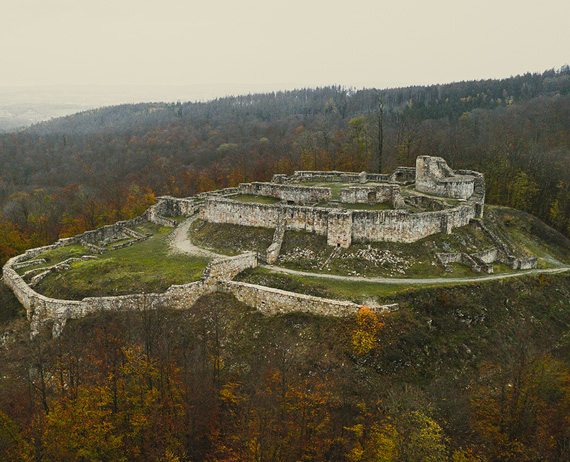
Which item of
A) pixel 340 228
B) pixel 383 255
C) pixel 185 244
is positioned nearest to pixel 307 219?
pixel 340 228

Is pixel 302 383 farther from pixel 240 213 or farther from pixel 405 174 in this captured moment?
pixel 405 174

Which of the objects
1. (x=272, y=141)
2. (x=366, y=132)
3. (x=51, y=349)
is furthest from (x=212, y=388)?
(x=272, y=141)

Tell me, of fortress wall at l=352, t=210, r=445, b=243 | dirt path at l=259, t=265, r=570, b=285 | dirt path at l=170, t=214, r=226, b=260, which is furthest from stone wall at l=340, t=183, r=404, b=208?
dirt path at l=170, t=214, r=226, b=260

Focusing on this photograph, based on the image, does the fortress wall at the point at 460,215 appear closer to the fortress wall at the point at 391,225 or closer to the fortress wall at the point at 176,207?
the fortress wall at the point at 391,225

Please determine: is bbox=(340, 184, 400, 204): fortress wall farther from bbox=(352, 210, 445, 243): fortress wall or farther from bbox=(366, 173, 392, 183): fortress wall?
bbox=(366, 173, 392, 183): fortress wall

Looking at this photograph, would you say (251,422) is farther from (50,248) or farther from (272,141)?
(272,141)
